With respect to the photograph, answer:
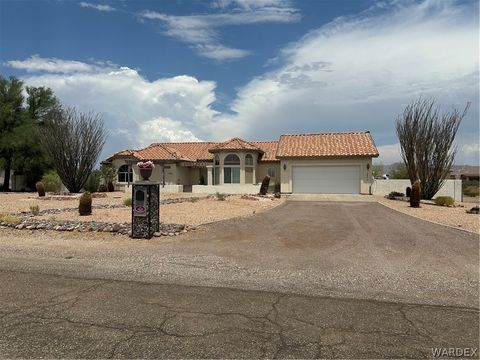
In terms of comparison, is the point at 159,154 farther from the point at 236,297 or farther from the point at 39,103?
the point at 236,297

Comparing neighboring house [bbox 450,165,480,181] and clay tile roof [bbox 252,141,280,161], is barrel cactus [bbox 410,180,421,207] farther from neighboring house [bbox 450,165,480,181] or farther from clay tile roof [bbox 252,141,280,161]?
neighboring house [bbox 450,165,480,181]

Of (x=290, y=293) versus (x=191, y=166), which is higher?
(x=191, y=166)

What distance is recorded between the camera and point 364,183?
32.1 meters

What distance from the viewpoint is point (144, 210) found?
1111 cm

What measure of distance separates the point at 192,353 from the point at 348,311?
226 cm

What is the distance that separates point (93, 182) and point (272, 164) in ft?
52.4

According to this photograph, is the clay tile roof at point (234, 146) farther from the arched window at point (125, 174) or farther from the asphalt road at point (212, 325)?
the asphalt road at point (212, 325)

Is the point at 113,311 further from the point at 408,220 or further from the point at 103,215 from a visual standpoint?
the point at 408,220

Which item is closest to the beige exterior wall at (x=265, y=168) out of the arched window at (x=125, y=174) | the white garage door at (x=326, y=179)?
the white garage door at (x=326, y=179)

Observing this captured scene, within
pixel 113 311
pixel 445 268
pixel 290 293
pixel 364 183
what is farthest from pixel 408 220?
pixel 364 183

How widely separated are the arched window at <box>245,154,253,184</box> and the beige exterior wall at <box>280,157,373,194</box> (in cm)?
315

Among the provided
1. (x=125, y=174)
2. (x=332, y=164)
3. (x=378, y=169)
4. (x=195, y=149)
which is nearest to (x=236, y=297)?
(x=332, y=164)

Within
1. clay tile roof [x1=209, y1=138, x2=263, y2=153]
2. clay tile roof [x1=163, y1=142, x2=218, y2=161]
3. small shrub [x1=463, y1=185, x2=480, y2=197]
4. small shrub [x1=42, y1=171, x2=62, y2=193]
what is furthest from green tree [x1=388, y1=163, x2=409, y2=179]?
small shrub [x1=42, y1=171, x2=62, y2=193]

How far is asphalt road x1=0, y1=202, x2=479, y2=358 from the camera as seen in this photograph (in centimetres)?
421
